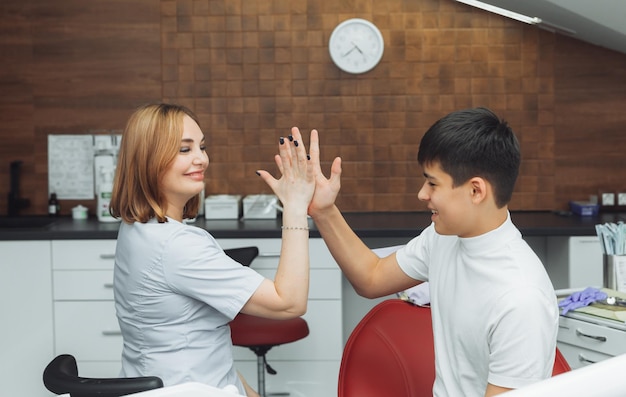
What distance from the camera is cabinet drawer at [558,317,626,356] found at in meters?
1.80

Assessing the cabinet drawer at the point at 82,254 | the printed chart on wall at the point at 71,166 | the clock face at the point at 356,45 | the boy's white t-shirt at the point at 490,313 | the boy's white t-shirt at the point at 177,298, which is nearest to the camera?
the boy's white t-shirt at the point at 490,313

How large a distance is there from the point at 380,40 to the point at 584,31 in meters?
0.95

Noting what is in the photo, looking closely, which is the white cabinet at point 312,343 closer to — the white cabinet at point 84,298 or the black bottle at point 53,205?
the white cabinet at point 84,298

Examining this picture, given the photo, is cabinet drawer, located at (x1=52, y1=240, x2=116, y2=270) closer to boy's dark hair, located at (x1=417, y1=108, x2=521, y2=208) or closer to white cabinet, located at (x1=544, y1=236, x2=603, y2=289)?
white cabinet, located at (x1=544, y1=236, x2=603, y2=289)

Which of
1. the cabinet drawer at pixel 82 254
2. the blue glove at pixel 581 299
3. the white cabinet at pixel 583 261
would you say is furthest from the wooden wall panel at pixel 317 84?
the blue glove at pixel 581 299

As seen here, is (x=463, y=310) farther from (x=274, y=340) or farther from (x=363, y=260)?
(x=274, y=340)

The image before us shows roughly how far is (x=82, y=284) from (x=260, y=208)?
877mm

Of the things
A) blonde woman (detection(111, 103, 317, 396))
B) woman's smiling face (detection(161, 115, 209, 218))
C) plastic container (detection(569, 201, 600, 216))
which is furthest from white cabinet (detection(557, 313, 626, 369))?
plastic container (detection(569, 201, 600, 216))


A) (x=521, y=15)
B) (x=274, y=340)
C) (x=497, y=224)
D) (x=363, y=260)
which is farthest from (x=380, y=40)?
(x=497, y=224)

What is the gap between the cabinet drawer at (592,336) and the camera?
180 centimetres

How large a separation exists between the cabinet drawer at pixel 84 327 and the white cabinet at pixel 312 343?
56 centimetres

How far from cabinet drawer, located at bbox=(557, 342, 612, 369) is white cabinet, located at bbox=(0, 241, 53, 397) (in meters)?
2.19

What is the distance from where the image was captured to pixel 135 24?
3.78 meters

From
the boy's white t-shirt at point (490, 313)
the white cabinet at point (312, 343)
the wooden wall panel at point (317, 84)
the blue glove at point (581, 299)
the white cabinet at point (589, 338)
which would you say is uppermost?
the wooden wall panel at point (317, 84)
